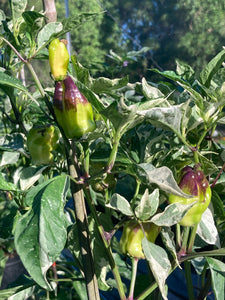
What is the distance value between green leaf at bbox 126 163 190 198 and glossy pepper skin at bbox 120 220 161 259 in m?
0.10

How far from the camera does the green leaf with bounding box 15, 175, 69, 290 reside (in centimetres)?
28

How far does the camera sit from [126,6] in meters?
4.21

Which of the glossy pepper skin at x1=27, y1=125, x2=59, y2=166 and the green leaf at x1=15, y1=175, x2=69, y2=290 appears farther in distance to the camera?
the glossy pepper skin at x1=27, y1=125, x2=59, y2=166

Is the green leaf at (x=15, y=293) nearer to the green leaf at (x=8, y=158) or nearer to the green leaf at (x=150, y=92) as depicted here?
the green leaf at (x=8, y=158)

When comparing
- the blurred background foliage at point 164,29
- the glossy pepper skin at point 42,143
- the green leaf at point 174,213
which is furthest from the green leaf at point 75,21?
A: the blurred background foliage at point 164,29

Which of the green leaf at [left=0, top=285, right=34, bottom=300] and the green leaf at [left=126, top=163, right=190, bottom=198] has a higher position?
the green leaf at [left=126, top=163, right=190, bottom=198]

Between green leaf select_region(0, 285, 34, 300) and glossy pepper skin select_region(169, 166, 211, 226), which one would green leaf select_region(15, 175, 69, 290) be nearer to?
glossy pepper skin select_region(169, 166, 211, 226)

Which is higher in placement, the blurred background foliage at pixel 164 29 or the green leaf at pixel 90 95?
the green leaf at pixel 90 95

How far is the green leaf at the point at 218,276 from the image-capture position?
1.31ft

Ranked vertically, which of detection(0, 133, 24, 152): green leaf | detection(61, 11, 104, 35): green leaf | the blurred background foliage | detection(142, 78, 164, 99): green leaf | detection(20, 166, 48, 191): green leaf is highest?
detection(61, 11, 104, 35): green leaf

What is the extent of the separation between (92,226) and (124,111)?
26cm

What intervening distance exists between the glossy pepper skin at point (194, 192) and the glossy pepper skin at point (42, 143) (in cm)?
18

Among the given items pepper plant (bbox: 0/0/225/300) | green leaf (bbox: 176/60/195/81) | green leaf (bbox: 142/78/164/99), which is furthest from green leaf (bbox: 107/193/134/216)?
green leaf (bbox: 176/60/195/81)

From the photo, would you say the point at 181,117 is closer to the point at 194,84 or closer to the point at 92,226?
the point at 194,84
